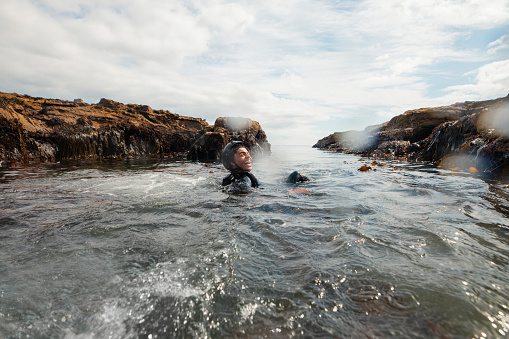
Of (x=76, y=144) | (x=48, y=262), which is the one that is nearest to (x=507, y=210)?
(x=48, y=262)

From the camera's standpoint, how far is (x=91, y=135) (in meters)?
23.3

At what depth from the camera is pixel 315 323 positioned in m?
1.75

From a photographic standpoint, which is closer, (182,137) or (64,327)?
(64,327)

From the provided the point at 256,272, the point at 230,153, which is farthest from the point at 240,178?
the point at 256,272

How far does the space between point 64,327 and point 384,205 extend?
5.57 m

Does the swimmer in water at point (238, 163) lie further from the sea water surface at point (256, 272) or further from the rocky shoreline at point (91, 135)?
the rocky shoreline at point (91, 135)

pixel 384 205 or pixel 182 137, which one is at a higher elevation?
pixel 182 137

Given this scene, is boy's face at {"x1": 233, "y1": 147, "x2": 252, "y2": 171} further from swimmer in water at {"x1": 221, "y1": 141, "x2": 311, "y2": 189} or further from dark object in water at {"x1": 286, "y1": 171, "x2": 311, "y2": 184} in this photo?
dark object in water at {"x1": 286, "y1": 171, "x2": 311, "y2": 184}

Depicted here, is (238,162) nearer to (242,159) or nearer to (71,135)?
(242,159)

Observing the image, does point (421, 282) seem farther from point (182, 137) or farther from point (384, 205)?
point (182, 137)

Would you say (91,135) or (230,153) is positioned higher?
(91,135)

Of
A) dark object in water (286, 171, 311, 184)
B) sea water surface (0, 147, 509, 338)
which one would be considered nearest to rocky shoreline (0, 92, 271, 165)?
dark object in water (286, 171, 311, 184)

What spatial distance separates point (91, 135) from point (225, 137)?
13188 millimetres

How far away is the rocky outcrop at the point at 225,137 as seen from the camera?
24.0 meters
